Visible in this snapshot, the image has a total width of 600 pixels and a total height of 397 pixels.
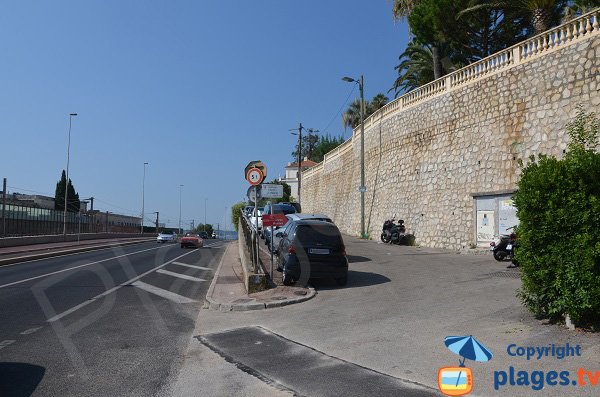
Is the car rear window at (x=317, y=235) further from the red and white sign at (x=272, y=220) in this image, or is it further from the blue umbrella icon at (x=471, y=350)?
the blue umbrella icon at (x=471, y=350)

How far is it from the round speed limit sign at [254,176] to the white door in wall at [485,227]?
11152 millimetres

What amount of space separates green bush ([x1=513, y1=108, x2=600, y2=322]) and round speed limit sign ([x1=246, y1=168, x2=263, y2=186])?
8.12 meters

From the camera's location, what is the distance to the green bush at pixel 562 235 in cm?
714

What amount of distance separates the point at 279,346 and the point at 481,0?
25140mm

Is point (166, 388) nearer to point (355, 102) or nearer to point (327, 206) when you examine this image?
point (327, 206)

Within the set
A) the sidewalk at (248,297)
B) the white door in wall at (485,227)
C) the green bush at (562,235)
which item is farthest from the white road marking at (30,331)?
the white door in wall at (485,227)

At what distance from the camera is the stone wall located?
708 inches

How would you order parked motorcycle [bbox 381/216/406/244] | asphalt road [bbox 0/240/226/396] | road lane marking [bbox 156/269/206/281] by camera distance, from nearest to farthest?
asphalt road [bbox 0/240/226/396] → road lane marking [bbox 156/269/206/281] → parked motorcycle [bbox 381/216/406/244]

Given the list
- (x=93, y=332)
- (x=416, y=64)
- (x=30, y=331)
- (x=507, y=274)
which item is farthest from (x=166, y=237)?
(x=93, y=332)

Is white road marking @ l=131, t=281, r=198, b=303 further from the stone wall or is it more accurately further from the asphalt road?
the stone wall

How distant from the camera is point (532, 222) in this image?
7738 mm

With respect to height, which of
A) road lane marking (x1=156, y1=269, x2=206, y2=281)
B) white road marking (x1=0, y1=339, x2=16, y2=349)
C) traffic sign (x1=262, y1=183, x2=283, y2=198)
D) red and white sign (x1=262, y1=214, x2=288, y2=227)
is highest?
traffic sign (x1=262, y1=183, x2=283, y2=198)

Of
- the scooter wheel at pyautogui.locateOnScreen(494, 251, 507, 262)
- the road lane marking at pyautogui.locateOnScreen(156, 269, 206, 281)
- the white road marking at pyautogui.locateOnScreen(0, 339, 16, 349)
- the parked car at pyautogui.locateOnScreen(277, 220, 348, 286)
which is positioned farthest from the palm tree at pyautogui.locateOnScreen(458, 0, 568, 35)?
the white road marking at pyautogui.locateOnScreen(0, 339, 16, 349)

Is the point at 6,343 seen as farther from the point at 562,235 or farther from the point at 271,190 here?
the point at 271,190
